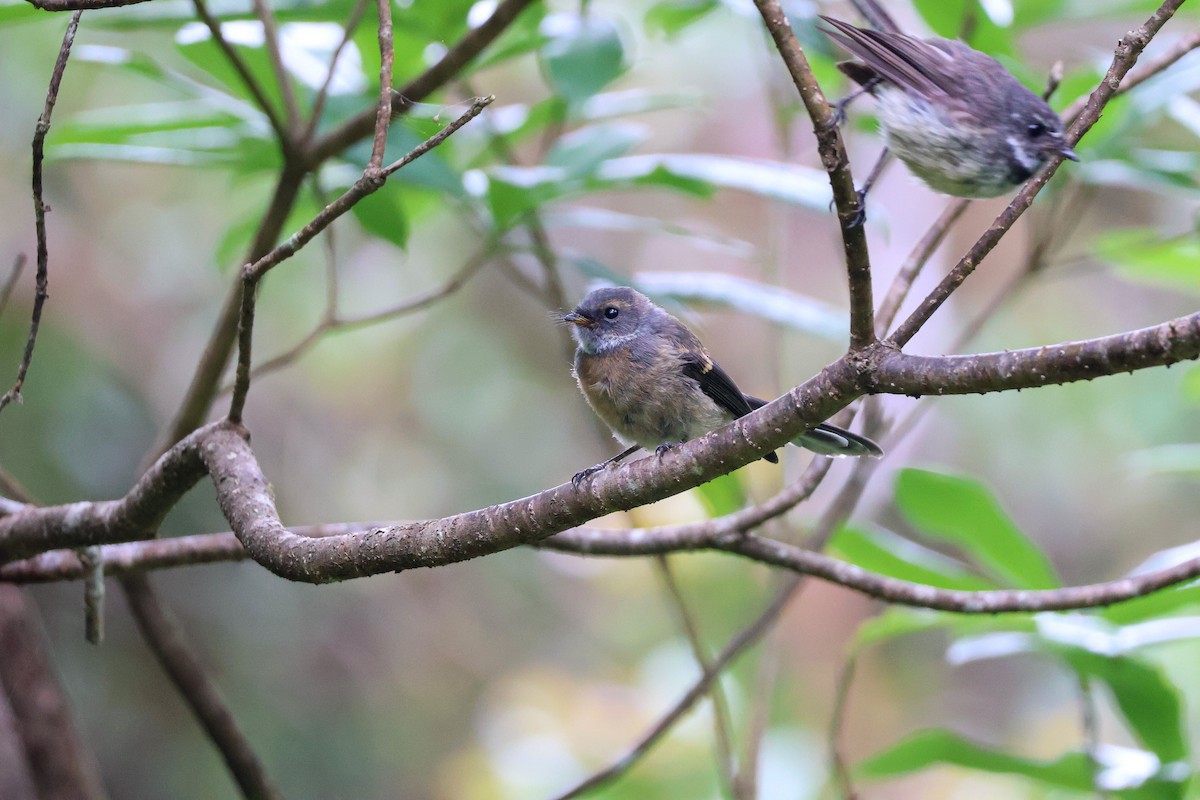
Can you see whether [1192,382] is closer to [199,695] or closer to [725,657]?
[725,657]

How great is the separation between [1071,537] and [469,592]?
18.2 feet

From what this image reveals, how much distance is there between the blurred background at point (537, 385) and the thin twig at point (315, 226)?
0.85 meters

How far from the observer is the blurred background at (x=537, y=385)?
10.0 feet

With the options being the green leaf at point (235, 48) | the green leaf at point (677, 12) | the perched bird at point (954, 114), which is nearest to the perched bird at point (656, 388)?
the perched bird at point (954, 114)

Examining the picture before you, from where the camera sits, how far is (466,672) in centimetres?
705

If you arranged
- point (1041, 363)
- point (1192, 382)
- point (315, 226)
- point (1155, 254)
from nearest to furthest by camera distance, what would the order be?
1. point (1041, 363)
2. point (315, 226)
3. point (1192, 382)
4. point (1155, 254)

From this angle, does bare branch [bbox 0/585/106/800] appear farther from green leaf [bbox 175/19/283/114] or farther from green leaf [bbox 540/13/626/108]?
green leaf [bbox 540/13/626/108]

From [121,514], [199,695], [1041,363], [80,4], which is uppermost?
[80,4]

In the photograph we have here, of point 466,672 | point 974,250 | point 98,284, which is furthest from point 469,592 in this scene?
point 974,250

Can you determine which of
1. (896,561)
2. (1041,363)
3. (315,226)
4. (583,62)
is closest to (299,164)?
(583,62)

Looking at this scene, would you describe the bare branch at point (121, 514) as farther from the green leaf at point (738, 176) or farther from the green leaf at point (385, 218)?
the green leaf at point (738, 176)

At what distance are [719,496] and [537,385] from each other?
5.14m

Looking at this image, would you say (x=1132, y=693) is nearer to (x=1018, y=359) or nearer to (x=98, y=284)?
(x=1018, y=359)

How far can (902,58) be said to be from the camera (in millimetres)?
2635
